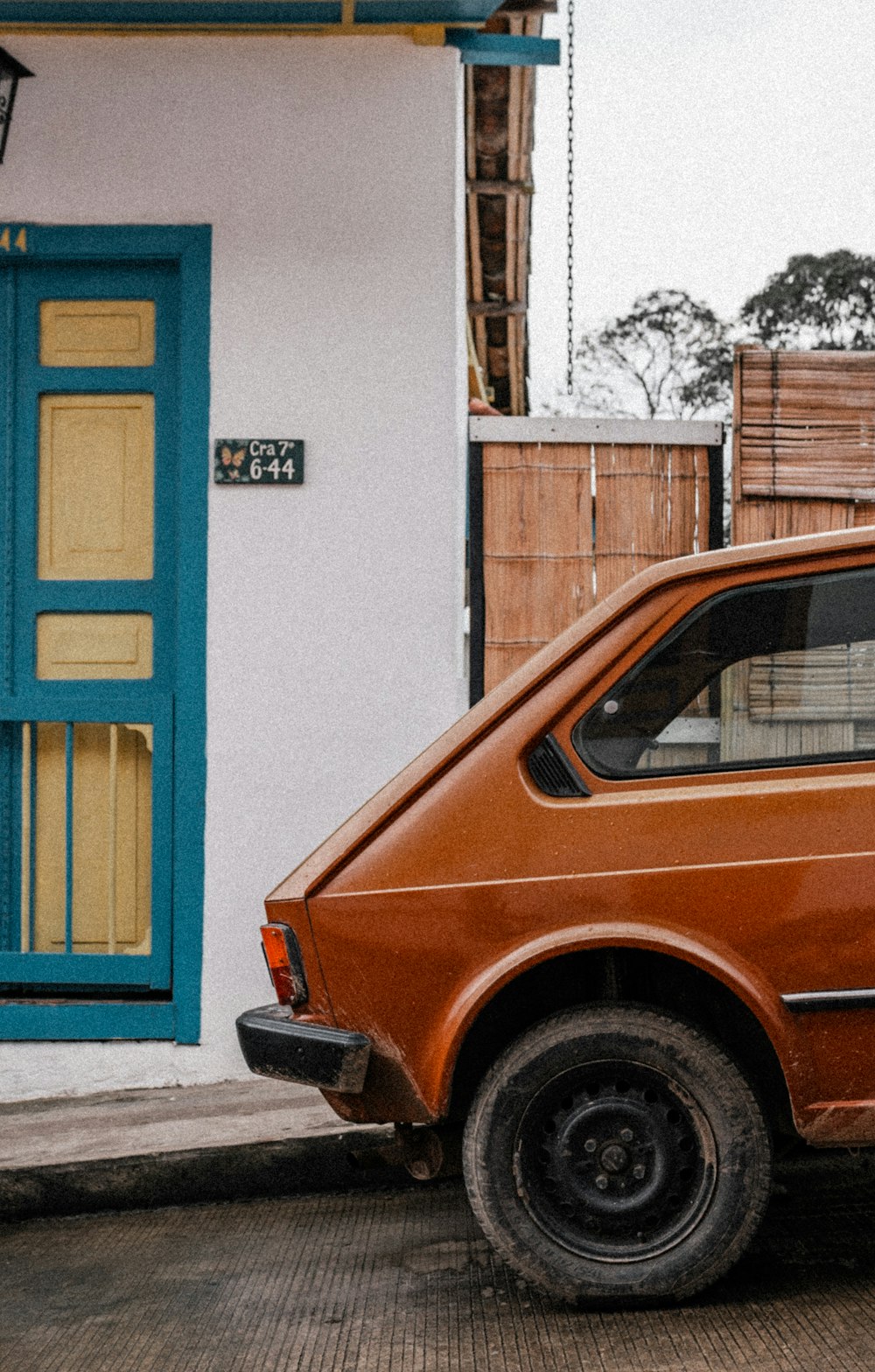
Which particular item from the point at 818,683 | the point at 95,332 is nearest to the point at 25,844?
the point at 95,332

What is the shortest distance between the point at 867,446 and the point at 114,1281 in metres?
4.23

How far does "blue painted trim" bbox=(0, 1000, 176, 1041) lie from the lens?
17.5 ft

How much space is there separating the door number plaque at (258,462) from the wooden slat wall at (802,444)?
183 cm

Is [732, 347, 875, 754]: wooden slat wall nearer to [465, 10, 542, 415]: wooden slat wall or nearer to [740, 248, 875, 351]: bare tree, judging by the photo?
[465, 10, 542, 415]: wooden slat wall

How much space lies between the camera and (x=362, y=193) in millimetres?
5441

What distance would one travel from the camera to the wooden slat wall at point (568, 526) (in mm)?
5695

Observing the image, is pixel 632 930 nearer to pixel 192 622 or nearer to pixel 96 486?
pixel 192 622

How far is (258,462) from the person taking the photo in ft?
17.7

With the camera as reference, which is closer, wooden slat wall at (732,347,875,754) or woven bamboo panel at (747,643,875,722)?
woven bamboo panel at (747,643,875,722)

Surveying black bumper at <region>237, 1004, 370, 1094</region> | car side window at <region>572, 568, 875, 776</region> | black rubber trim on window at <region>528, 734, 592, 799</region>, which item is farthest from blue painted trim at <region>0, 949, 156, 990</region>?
car side window at <region>572, 568, 875, 776</region>

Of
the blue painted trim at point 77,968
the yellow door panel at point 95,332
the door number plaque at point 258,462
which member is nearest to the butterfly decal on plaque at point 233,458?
the door number plaque at point 258,462

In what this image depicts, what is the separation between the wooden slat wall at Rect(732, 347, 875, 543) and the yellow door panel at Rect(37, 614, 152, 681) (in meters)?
2.50

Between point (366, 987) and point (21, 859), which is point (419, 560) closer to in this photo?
point (21, 859)

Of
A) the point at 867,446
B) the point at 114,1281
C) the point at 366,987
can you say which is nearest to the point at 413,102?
the point at 867,446
